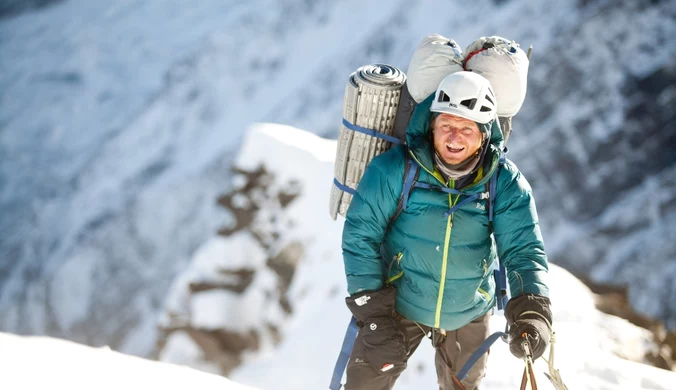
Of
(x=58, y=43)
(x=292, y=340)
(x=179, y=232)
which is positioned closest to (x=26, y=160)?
(x=58, y=43)

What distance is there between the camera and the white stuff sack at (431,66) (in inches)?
141

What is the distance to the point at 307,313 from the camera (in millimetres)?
8898

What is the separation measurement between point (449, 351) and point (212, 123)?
27.1 m

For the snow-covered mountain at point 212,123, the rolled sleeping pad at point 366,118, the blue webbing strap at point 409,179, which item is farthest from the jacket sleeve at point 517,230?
the snow-covered mountain at point 212,123

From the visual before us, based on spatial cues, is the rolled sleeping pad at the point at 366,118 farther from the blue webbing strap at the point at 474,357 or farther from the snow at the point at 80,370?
the snow at the point at 80,370

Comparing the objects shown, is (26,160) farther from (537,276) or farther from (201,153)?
(537,276)

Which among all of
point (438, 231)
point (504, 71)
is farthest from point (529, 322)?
point (504, 71)

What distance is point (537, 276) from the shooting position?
10.3 ft

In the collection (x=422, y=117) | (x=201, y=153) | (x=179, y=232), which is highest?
(x=422, y=117)

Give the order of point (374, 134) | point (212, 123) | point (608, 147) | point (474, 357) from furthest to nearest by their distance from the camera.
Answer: point (212, 123)
point (608, 147)
point (374, 134)
point (474, 357)

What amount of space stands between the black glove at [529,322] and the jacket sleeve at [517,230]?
0.31 feet

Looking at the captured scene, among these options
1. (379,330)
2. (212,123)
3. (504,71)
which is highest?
(504,71)

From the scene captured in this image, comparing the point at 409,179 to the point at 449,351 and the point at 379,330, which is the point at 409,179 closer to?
the point at 379,330

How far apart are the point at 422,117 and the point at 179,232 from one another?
2364 cm
